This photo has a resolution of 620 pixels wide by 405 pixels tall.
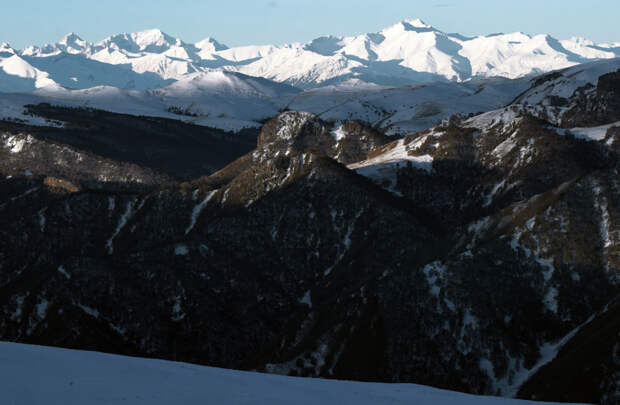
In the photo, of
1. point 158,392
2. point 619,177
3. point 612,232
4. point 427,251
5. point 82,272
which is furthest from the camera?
point 82,272

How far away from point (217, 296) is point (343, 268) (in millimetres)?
28927

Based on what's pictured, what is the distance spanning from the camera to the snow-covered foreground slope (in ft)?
130

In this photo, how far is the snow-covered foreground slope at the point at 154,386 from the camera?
3956 cm

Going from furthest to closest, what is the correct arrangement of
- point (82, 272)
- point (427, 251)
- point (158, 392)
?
point (82, 272), point (427, 251), point (158, 392)

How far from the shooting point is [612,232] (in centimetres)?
13212

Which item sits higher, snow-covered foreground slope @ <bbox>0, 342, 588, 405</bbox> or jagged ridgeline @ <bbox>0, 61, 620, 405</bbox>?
snow-covered foreground slope @ <bbox>0, 342, 588, 405</bbox>

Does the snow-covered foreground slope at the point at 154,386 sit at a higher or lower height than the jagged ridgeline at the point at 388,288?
higher

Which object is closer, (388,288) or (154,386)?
(154,386)

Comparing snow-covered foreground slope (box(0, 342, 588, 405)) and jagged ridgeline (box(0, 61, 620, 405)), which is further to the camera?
jagged ridgeline (box(0, 61, 620, 405))

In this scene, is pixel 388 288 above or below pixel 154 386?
below

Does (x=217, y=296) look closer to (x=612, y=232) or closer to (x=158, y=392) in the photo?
(x=612, y=232)

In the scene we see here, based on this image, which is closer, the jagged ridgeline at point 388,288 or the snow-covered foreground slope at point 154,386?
the snow-covered foreground slope at point 154,386

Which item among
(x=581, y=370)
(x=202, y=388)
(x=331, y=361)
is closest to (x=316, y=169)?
(x=331, y=361)

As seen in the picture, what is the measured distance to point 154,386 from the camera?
141ft
